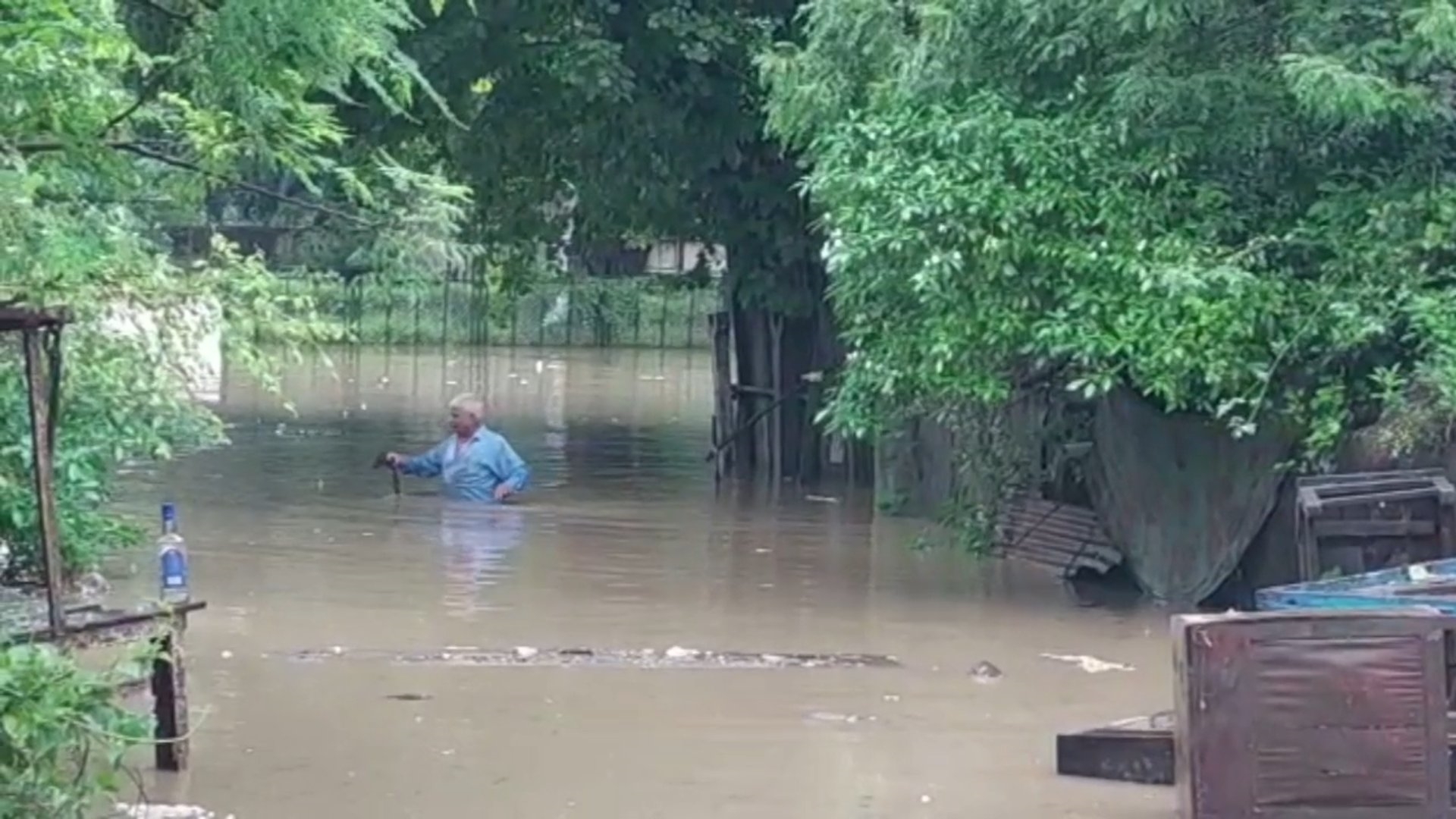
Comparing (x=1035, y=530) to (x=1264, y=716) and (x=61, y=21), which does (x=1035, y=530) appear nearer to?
(x=1264, y=716)

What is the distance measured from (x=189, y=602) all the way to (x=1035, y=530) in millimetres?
8101

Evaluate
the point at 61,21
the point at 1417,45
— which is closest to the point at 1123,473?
the point at 1417,45

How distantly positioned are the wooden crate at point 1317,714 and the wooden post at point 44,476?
3.73 m

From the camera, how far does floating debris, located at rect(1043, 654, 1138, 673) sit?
12734 millimetres

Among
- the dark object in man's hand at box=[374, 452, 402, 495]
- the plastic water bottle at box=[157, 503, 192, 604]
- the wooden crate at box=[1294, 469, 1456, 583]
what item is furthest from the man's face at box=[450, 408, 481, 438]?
the plastic water bottle at box=[157, 503, 192, 604]

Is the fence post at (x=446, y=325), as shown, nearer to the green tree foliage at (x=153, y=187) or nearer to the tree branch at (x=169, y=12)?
the green tree foliage at (x=153, y=187)

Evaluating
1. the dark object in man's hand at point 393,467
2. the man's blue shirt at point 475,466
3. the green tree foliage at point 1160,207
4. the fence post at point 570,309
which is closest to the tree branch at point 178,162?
the green tree foliage at point 1160,207

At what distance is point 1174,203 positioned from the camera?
1384 centimetres

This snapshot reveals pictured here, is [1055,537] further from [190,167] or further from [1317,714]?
[1317,714]

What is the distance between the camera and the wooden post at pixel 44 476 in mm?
8570

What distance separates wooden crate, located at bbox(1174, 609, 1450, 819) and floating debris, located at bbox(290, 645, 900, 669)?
4.74 metres

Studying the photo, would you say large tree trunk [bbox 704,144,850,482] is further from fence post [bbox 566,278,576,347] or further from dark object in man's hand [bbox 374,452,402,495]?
fence post [bbox 566,278,576,347]

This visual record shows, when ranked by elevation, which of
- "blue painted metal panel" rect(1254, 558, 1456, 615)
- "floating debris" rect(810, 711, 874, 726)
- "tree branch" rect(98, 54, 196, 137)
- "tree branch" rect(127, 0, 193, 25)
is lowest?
"floating debris" rect(810, 711, 874, 726)

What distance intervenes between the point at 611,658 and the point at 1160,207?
3.83 metres
